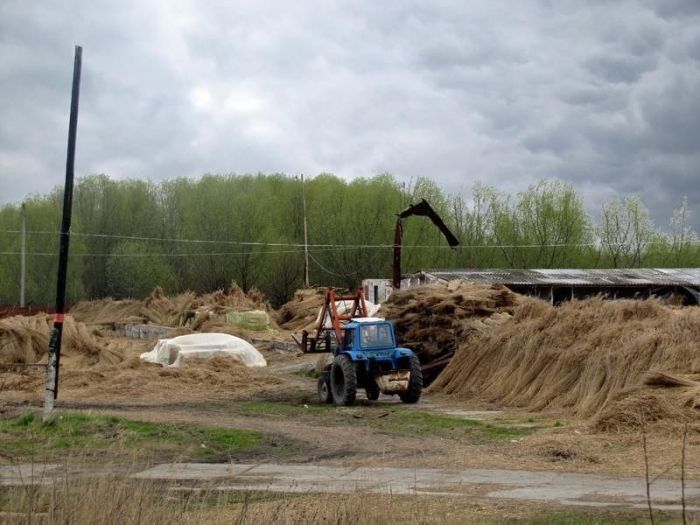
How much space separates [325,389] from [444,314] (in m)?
6.10

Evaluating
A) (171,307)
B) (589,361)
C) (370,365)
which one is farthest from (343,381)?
(171,307)

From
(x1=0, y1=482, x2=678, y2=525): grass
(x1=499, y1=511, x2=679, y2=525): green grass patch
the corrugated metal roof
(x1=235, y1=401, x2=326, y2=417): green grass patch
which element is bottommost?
(x1=235, y1=401, x2=326, y2=417): green grass patch

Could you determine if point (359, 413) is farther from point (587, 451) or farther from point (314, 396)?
point (587, 451)

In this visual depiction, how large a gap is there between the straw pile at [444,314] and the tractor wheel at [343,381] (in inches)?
217

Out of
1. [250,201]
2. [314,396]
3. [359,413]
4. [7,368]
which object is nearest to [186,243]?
[250,201]

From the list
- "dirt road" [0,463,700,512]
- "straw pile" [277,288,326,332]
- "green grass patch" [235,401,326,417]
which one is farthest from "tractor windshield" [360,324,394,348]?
"straw pile" [277,288,326,332]

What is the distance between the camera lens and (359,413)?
22406 millimetres

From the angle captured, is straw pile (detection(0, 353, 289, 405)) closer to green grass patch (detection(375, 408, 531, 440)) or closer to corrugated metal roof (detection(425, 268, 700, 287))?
green grass patch (detection(375, 408, 531, 440))

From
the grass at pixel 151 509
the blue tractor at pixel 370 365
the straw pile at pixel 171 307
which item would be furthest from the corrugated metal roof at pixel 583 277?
A: the grass at pixel 151 509

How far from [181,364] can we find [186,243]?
4287cm

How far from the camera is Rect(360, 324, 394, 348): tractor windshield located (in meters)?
24.4

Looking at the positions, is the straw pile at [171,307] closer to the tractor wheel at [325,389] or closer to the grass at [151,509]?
the tractor wheel at [325,389]

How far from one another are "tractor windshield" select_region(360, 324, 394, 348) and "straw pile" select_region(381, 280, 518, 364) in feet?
14.9

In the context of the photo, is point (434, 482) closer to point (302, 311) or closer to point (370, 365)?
point (370, 365)
